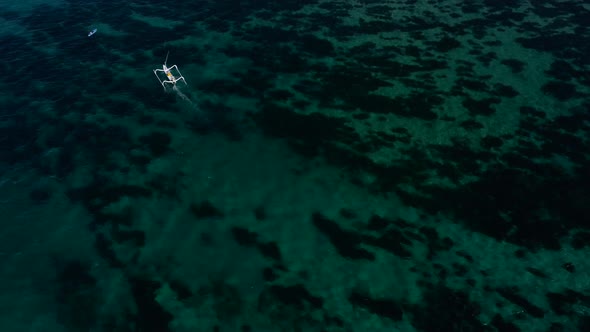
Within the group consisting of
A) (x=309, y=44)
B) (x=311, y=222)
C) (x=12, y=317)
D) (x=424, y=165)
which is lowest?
(x=12, y=317)

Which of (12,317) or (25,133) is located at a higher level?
(25,133)

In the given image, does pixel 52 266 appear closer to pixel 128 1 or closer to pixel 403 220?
pixel 403 220

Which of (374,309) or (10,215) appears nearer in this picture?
(374,309)

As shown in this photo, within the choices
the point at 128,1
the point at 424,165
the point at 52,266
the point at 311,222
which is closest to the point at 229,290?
the point at 311,222

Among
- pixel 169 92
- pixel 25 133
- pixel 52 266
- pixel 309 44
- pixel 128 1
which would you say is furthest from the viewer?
pixel 128 1

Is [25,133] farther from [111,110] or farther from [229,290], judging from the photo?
[229,290]

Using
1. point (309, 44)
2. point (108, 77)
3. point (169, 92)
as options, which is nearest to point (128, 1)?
point (108, 77)

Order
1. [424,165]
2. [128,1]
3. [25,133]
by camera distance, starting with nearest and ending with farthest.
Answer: [424,165] → [25,133] → [128,1]
